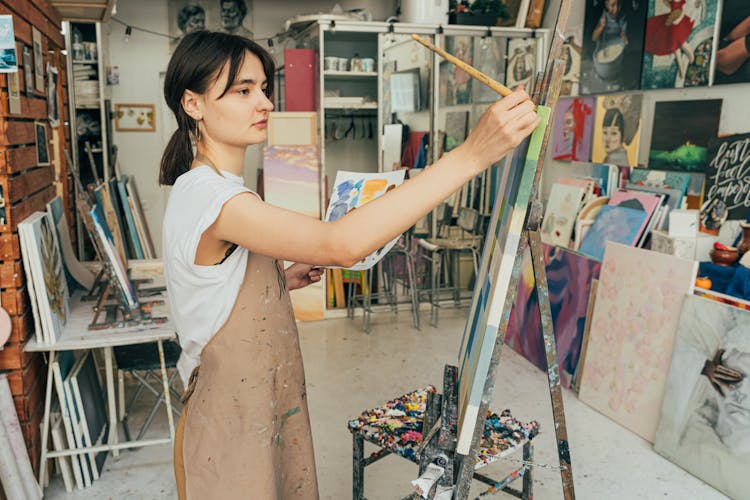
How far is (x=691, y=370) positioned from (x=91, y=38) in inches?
209

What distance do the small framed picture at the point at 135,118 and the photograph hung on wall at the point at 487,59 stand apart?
3310mm

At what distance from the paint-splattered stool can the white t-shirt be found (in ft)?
2.52

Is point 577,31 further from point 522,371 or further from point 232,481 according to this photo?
point 232,481

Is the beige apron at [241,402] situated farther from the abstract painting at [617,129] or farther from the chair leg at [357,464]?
the abstract painting at [617,129]

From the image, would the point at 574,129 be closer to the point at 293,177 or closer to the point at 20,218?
the point at 293,177

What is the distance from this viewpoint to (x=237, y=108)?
129 cm

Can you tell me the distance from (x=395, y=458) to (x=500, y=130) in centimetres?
215

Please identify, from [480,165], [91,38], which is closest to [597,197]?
[480,165]

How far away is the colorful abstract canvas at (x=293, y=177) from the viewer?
472 cm

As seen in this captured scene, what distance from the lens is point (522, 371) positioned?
3893mm

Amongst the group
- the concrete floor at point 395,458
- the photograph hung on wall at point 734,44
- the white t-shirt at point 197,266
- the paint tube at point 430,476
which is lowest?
the concrete floor at point 395,458

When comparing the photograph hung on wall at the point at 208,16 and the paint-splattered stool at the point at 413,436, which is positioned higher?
the photograph hung on wall at the point at 208,16

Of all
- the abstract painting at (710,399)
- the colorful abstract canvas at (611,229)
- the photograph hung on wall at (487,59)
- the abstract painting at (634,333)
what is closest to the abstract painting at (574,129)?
the photograph hung on wall at (487,59)

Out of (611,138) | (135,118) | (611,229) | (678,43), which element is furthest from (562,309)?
(135,118)
